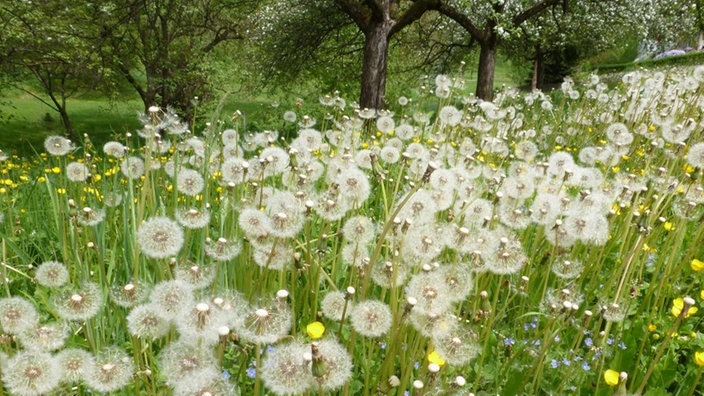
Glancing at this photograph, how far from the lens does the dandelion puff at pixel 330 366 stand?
112 centimetres

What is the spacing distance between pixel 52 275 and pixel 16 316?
0.40m

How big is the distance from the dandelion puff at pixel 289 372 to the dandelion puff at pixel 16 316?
72cm

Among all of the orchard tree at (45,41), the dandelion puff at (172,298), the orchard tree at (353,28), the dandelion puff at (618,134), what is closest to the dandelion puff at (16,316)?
the dandelion puff at (172,298)

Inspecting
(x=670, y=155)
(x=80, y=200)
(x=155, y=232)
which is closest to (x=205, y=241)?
(x=155, y=232)

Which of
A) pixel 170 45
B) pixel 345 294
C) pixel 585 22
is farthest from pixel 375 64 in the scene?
pixel 345 294

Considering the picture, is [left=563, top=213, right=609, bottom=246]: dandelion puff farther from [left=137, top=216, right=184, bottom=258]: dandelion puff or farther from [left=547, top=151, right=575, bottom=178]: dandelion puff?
[left=137, top=216, right=184, bottom=258]: dandelion puff

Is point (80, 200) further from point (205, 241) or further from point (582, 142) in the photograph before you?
point (582, 142)

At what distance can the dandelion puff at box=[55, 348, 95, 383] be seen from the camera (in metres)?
1.34

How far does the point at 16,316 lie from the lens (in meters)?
1.45

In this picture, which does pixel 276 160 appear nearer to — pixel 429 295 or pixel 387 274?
pixel 387 274

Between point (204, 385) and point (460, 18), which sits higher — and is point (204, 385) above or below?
below

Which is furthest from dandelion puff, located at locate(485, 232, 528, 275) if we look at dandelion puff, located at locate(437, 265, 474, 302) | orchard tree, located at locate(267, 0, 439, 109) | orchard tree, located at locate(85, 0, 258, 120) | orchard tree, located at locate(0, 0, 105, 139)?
orchard tree, located at locate(85, 0, 258, 120)

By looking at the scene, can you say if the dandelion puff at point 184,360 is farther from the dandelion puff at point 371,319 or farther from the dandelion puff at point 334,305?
the dandelion puff at point 334,305

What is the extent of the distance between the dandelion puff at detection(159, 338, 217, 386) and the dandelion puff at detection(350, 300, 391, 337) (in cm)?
42
